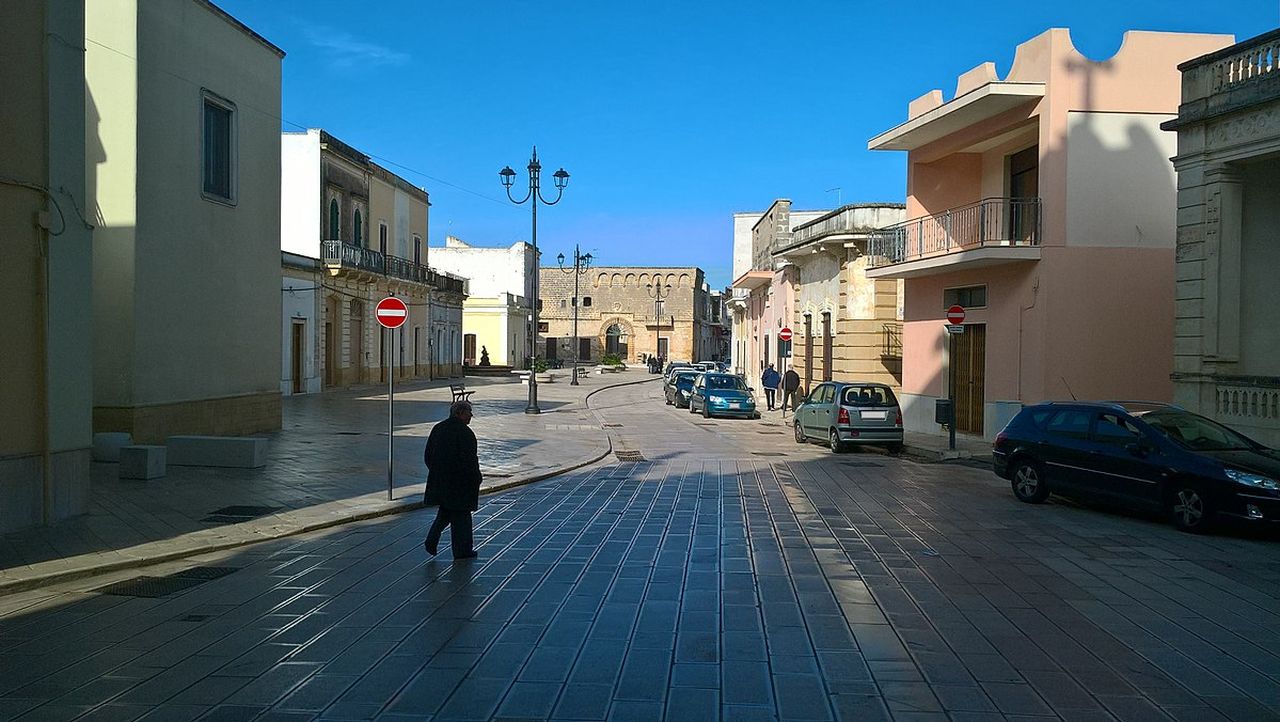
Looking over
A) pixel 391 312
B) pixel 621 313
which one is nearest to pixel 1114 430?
pixel 391 312

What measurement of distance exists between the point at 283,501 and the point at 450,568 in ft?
15.0

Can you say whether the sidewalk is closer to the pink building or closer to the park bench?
the park bench

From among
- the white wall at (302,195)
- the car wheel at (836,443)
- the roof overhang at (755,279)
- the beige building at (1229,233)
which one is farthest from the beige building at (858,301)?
the white wall at (302,195)

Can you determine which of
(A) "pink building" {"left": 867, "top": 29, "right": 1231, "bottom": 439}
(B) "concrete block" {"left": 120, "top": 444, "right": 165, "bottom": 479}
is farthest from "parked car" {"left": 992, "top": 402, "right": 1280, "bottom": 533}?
(B) "concrete block" {"left": 120, "top": 444, "right": 165, "bottom": 479}

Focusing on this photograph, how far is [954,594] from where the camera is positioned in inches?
307

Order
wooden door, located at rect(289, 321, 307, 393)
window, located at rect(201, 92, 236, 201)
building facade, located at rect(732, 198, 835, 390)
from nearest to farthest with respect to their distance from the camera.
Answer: window, located at rect(201, 92, 236, 201), wooden door, located at rect(289, 321, 307, 393), building facade, located at rect(732, 198, 835, 390)

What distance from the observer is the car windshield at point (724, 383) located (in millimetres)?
33562

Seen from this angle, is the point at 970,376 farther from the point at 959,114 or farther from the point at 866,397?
the point at 959,114

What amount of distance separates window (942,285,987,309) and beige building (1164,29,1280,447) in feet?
23.8


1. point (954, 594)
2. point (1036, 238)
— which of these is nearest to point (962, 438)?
point (1036, 238)

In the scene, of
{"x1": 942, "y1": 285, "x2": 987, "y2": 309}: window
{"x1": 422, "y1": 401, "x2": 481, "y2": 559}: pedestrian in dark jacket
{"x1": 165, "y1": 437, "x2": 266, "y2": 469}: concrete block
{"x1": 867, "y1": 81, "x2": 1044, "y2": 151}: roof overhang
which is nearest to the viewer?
{"x1": 422, "y1": 401, "x2": 481, "y2": 559}: pedestrian in dark jacket

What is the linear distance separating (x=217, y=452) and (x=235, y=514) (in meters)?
4.14

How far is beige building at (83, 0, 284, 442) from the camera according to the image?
16406 mm

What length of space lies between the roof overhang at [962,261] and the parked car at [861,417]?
3.39 metres
